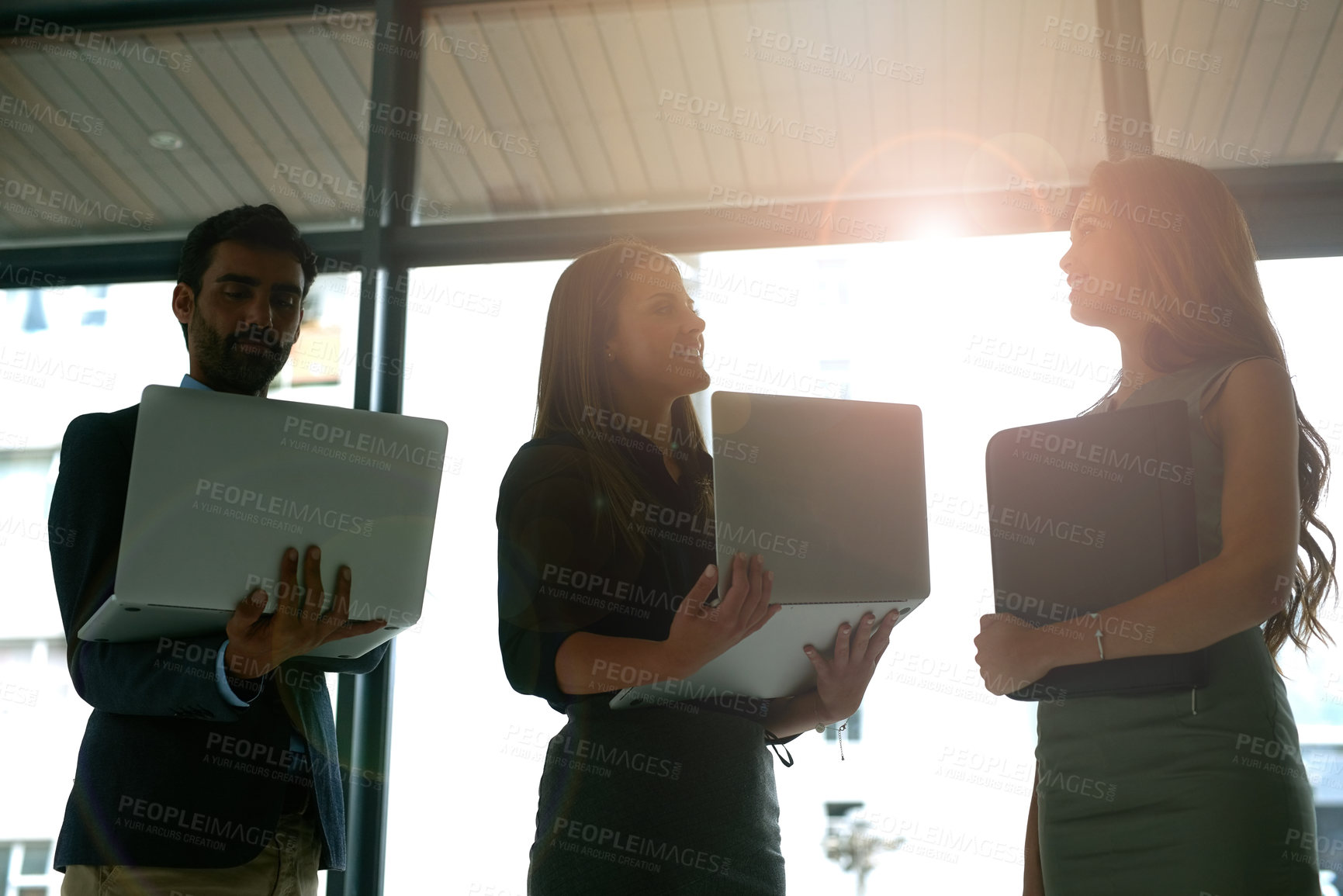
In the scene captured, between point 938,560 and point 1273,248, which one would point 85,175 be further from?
point 1273,248

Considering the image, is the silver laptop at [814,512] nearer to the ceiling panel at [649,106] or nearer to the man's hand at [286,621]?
the man's hand at [286,621]

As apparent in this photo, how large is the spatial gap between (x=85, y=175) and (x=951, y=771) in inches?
114

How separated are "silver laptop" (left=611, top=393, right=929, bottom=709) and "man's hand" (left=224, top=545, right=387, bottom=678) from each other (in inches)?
14.9

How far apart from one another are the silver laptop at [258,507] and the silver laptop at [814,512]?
35 cm

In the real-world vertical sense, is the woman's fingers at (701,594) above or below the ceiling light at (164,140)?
below

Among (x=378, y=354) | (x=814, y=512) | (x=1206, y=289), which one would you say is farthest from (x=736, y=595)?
(x=378, y=354)

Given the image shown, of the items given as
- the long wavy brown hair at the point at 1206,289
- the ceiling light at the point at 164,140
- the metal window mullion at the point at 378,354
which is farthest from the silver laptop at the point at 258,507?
the ceiling light at the point at 164,140

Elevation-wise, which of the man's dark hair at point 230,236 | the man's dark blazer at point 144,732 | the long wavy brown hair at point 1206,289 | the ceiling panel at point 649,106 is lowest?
the man's dark blazer at point 144,732

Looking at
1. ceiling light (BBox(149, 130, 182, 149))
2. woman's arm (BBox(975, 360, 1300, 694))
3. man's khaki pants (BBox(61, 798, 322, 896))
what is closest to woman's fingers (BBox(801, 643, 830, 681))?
woman's arm (BBox(975, 360, 1300, 694))

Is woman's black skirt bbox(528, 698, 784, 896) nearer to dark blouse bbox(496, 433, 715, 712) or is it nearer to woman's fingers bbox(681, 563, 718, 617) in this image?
dark blouse bbox(496, 433, 715, 712)

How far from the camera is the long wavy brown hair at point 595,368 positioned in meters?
1.44

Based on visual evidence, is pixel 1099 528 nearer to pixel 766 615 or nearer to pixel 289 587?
pixel 766 615

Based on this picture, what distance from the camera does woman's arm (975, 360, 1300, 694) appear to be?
1.15 metres

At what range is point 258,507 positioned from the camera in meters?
1.21
